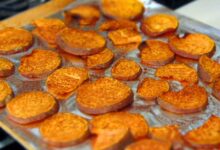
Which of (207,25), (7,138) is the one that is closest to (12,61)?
(7,138)

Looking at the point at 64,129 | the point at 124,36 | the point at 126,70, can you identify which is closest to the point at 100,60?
the point at 126,70

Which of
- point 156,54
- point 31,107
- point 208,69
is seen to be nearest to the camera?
point 31,107

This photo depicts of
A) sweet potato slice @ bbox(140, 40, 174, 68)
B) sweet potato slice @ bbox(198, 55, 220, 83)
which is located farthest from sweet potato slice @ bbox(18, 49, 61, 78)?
sweet potato slice @ bbox(198, 55, 220, 83)

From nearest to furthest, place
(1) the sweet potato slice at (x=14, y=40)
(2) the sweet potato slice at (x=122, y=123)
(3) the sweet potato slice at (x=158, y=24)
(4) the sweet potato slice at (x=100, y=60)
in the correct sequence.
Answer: (2) the sweet potato slice at (x=122, y=123), (4) the sweet potato slice at (x=100, y=60), (1) the sweet potato slice at (x=14, y=40), (3) the sweet potato slice at (x=158, y=24)

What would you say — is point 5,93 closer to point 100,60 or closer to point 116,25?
point 100,60

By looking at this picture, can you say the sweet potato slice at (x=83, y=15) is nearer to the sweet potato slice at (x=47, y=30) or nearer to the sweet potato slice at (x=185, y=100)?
the sweet potato slice at (x=47, y=30)

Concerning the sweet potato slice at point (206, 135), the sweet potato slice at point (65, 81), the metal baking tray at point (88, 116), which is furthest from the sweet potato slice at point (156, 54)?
the sweet potato slice at point (206, 135)

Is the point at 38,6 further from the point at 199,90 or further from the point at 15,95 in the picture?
the point at 199,90
